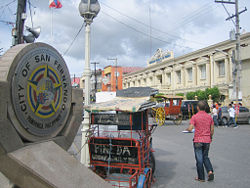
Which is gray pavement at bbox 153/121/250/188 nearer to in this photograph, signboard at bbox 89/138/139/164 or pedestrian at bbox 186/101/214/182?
pedestrian at bbox 186/101/214/182

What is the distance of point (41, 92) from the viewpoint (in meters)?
3.26

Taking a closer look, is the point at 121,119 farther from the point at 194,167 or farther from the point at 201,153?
the point at 194,167

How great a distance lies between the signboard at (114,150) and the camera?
4.75 m

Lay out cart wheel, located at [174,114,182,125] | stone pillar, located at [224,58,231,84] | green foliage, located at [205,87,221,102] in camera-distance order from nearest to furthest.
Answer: cart wheel, located at [174,114,182,125] → green foliage, located at [205,87,221,102] → stone pillar, located at [224,58,231,84]

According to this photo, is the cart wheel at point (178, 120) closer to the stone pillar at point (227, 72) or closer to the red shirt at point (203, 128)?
the stone pillar at point (227, 72)

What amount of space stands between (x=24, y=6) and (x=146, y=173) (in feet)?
24.5

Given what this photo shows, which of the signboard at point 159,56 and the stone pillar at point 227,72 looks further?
the signboard at point 159,56

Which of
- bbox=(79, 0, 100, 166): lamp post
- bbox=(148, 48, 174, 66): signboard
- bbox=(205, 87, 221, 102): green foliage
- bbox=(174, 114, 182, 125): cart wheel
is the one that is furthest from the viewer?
bbox=(148, 48, 174, 66): signboard

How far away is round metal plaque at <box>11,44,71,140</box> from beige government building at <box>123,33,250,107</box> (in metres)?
21.0

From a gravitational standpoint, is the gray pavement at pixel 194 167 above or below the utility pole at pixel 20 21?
below

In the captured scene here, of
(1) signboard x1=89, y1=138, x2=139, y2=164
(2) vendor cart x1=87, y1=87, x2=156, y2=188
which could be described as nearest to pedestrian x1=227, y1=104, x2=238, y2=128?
(2) vendor cart x1=87, y1=87, x2=156, y2=188

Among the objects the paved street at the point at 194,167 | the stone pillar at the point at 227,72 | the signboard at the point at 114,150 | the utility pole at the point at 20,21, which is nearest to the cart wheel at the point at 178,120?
the paved street at the point at 194,167

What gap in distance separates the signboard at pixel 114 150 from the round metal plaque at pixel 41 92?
1.38 m

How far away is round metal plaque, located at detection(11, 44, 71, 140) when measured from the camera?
2.90 meters
